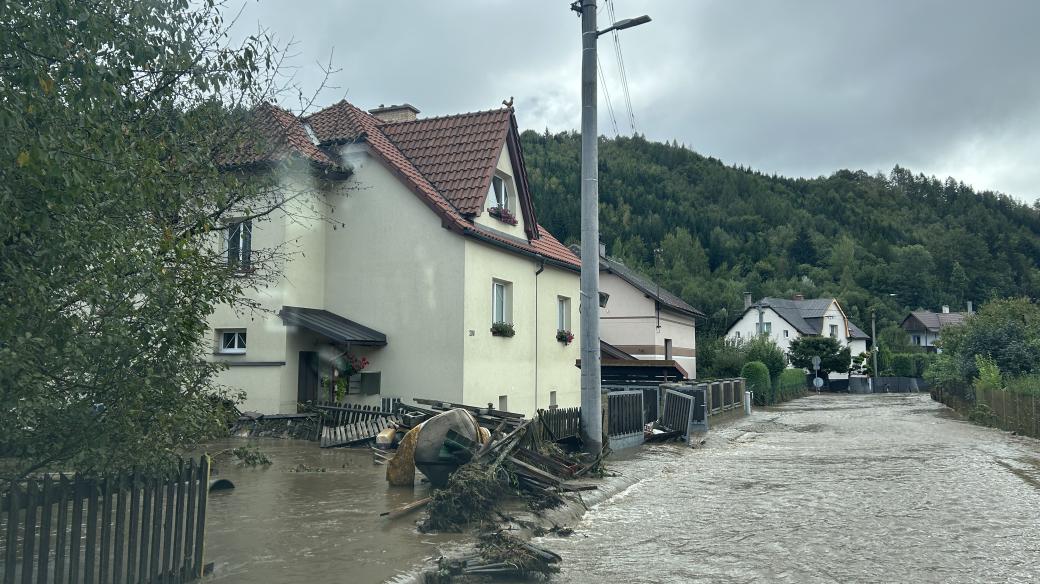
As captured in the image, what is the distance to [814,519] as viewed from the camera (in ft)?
32.7

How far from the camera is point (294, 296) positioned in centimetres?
1867

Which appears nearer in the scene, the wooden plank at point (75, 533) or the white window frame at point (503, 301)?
the wooden plank at point (75, 533)

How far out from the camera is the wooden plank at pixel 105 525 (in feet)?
17.2

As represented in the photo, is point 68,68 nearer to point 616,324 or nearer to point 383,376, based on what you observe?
point 383,376

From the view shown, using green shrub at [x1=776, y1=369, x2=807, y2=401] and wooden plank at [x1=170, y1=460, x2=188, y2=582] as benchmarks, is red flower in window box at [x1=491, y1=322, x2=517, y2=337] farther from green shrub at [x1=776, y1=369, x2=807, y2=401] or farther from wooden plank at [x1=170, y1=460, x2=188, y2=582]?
green shrub at [x1=776, y1=369, x2=807, y2=401]

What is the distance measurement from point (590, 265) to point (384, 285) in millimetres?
6514

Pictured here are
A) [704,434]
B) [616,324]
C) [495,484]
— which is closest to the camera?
[495,484]

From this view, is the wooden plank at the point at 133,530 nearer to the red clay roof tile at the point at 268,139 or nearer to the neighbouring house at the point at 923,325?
the red clay roof tile at the point at 268,139

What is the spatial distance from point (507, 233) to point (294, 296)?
582 cm

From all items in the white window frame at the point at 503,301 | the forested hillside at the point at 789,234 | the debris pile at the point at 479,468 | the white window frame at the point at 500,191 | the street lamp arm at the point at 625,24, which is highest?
the forested hillside at the point at 789,234

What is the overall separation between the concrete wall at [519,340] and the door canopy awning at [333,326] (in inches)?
88.5

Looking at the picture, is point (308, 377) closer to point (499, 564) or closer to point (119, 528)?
point (499, 564)

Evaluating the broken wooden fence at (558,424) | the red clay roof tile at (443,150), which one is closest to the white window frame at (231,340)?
the red clay roof tile at (443,150)

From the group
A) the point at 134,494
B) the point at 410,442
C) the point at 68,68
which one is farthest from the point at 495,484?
the point at 68,68
